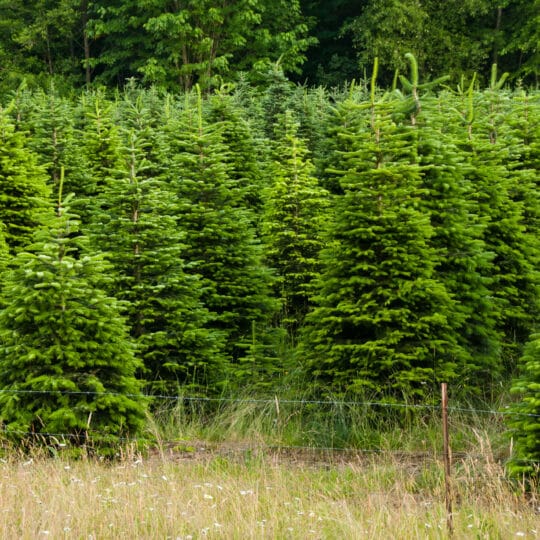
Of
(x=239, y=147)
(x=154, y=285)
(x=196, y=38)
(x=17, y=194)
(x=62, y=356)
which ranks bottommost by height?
(x=62, y=356)

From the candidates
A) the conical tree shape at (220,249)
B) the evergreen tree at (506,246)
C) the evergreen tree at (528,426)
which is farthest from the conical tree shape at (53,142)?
the evergreen tree at (528,426)

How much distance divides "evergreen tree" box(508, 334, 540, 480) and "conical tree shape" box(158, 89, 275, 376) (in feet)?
15.5

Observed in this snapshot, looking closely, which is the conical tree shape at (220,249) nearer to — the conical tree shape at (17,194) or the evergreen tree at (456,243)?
the conical tree shape at (17,194)

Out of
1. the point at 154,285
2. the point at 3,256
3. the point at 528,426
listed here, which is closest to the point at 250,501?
the point at 528,426

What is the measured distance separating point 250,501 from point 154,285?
4.06 meters

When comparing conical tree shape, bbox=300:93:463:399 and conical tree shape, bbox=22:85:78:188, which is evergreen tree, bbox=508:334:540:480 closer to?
conical tree shape, bbox=300:93:463:399

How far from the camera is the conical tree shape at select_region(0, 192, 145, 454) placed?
24.9ft

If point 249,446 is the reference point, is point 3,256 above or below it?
above

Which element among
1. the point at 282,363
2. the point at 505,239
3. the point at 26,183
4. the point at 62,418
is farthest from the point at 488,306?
the point at 26,183

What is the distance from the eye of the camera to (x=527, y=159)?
1209 cm

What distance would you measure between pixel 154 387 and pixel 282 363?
1.88 m

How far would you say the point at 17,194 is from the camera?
1199cm

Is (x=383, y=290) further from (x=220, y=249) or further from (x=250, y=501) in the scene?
(x=250, y=501)

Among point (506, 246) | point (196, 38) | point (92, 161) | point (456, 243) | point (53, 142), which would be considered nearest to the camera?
point (456, 243)
